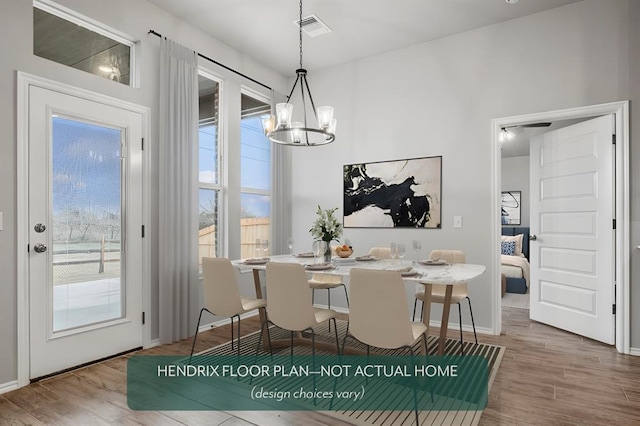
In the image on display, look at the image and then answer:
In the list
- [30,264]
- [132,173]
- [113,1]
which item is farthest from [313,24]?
[30,264]

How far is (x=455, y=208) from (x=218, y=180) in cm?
263

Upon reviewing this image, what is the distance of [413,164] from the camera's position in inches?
170

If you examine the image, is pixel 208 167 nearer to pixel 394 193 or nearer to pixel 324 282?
pixel 324 282

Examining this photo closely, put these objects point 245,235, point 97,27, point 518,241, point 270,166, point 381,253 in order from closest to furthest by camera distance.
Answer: point 97,27 < point 381,253 < point 245,235 < point 270,166 < point 518,241

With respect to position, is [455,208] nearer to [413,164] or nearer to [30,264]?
[413,164]

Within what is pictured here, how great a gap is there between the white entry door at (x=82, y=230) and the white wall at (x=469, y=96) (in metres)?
2.43

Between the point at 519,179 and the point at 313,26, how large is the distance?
6.05 metres

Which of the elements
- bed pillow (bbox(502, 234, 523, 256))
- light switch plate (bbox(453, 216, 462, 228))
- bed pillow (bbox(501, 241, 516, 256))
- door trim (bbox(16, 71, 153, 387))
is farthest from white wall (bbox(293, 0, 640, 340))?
bed pillow (bbox(502, 234, 523, 256))

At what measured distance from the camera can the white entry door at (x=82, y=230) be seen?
106 inches

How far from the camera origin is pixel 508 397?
2416mm

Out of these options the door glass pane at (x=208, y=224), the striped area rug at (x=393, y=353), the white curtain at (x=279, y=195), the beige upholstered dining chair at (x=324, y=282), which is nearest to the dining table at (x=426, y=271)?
the striped area rug at (x=393, y=353)

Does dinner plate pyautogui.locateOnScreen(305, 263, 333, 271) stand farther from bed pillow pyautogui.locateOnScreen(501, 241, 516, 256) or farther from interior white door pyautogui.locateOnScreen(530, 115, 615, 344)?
bed pillow pyautogui.locateOnScreen(501, 241, 516, 256)

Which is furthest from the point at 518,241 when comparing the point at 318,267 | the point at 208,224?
the point at 208,224

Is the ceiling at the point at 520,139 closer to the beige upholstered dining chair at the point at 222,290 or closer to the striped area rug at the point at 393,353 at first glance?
the striped area rug at the point at 393,353
